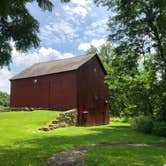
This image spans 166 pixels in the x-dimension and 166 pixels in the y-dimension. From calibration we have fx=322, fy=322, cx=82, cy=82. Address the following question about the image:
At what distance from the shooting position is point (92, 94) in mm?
33719

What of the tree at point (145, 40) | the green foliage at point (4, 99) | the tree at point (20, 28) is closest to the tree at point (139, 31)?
the tree at point (145, 40)

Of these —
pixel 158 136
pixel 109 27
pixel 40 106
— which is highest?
pixel 109 27

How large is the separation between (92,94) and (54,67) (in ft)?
16.8

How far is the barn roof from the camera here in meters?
32.7

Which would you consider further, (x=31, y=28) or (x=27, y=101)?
(x=27, y=101)

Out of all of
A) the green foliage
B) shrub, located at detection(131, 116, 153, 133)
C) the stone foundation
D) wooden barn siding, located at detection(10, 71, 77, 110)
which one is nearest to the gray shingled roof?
wooden barn siding, located at detection(10, 71, 77, 110)

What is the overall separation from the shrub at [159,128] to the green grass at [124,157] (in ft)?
26.9

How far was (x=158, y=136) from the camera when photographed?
76.5 ft

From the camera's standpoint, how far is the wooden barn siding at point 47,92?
1243 inches

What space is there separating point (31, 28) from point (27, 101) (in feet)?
89.8

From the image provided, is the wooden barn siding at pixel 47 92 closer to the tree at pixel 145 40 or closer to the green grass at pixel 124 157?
the tree at pixel 145 40

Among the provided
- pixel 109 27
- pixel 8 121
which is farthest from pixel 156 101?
pixel 8 121

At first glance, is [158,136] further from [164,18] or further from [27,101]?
[27,101]

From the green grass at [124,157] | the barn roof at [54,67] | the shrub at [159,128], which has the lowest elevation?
the green grass at [124,157]
